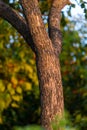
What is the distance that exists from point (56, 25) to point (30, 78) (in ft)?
15.9

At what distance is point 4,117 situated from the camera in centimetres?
987

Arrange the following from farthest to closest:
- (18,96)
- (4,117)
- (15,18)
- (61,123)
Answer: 1. (4,117)
2. (18,96)
3. (15,18)
4. (61,123)

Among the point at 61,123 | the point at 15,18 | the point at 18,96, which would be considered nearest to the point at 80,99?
the point at 18,96

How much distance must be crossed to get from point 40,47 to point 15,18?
1.34 ft

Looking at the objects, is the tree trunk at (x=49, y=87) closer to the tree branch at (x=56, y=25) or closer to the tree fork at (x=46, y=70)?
the tree fork at (x=46, y=70)

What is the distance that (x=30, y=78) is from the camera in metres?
9.33

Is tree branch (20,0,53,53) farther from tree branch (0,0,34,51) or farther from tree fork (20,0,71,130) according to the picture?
tree branch (0,0,34,51)

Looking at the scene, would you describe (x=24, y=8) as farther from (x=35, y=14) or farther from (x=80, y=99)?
(x=80, y=99)

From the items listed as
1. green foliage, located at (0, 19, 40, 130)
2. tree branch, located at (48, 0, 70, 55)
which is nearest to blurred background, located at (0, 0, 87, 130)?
green foliage, located at (0, 19, 40, 130)

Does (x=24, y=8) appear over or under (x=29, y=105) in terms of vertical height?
over

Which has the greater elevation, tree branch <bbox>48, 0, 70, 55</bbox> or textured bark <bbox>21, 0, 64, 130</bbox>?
tree branch <bbox>48, 0, 70, 55</bbox>

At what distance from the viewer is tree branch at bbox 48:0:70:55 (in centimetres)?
439

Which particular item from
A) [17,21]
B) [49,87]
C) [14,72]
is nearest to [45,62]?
[49,87]

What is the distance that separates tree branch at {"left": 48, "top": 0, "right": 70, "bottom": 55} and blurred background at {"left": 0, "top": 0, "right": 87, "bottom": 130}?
12.1 feet
